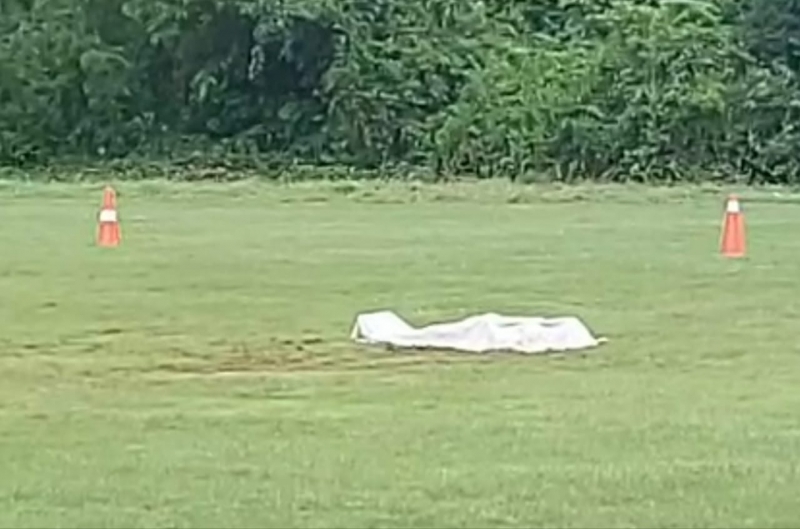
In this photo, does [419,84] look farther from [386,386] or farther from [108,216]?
[386,386]

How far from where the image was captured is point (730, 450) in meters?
9.91

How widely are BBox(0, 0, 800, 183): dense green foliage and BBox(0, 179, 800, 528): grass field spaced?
1538cm

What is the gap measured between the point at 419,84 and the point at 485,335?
3018 centimetres

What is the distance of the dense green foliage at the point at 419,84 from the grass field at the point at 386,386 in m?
15.4

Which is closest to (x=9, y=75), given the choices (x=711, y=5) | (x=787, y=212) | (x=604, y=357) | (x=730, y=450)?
(x=711, y=5)

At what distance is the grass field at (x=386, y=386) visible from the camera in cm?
868

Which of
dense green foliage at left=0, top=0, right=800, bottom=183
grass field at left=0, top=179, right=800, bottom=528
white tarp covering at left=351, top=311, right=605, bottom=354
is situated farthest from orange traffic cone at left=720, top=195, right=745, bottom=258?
dense green foliage at left=0, top=0, right=800, bottom=183

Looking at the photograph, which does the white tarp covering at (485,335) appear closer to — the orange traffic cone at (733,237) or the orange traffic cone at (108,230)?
the orange traffic cone at (733,237)

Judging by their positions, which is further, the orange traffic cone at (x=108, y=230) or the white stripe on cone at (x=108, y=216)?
the white stripe on cone at (x=108, y=216)

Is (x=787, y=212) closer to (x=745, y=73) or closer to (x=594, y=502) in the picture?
(x=745, y=73)

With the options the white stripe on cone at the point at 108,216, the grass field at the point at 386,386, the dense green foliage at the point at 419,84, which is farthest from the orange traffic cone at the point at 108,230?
the dense green foliage at the point at 419,84

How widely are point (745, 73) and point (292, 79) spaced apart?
8871 mm

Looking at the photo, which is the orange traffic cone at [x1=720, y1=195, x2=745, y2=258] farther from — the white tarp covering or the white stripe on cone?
the white tarp covering

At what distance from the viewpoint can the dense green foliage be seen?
40062mm
